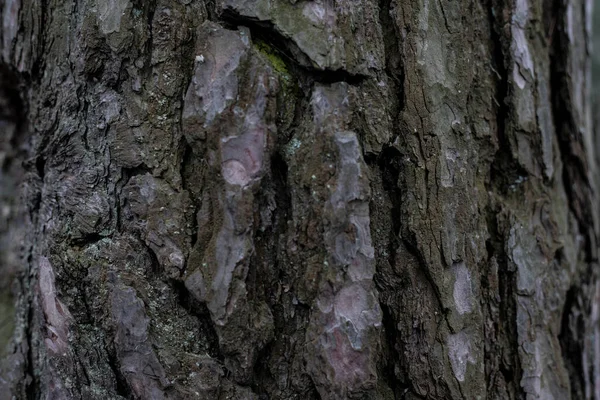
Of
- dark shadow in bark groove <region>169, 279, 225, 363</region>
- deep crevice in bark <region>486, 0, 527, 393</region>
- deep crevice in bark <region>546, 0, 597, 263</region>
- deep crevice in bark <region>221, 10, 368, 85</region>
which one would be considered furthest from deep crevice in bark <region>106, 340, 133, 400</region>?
deep crevice in bark <region>546, 0, 597, 263</region>

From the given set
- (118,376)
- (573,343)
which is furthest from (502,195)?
(118,376)

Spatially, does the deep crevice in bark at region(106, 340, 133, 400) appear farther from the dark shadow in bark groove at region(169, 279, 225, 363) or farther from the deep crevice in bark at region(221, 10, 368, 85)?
the deep crevice in bark at region(221, 10, 368, 85)

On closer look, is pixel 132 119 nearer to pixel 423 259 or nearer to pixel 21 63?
pixel 21 63

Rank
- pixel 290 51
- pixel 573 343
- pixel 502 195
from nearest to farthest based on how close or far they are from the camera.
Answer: pixel 290 51 → pixel 502 195 → pixel 573 343

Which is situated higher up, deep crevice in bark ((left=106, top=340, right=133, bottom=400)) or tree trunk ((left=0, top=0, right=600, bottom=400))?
tree trunk ((left=0, top=0, right=600, bottom=400))

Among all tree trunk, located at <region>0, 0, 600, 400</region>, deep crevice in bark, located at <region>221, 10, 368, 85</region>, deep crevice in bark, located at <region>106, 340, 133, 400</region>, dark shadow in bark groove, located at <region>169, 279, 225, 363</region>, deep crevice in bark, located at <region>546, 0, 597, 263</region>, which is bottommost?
deep crevice in bark, located at <region>106, 340, 133, 400</region>

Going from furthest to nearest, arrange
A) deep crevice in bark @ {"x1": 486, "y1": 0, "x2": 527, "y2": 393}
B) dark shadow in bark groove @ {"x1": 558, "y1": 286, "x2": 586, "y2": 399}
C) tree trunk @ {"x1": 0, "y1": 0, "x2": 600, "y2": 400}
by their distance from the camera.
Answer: dark shadow in bark groove @ {"x1": 558, "y1": 286, "x2": 586, "y2": 399} → deep crevice in bark @ {"x1": 486, "y1": 0, "x2": 527, "y2": 393} → tree trunk @ {"x1": 0, "y1": 0, "x2": 600, "y2": 400}

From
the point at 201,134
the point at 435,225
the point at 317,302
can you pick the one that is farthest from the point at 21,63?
the point at 435,225

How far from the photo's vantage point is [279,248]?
95 cm

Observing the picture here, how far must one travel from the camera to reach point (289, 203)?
37.4 inches

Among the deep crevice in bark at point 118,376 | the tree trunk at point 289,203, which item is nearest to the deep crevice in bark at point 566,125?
the tree trunk at point 289,203

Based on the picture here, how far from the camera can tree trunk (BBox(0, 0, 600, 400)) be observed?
3.02ft

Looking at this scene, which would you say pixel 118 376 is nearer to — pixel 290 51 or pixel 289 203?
pixel 289 203

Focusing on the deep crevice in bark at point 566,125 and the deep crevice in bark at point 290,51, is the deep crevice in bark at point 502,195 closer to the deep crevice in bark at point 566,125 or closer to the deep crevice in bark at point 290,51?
the deep crevice in bark at point 566,125
